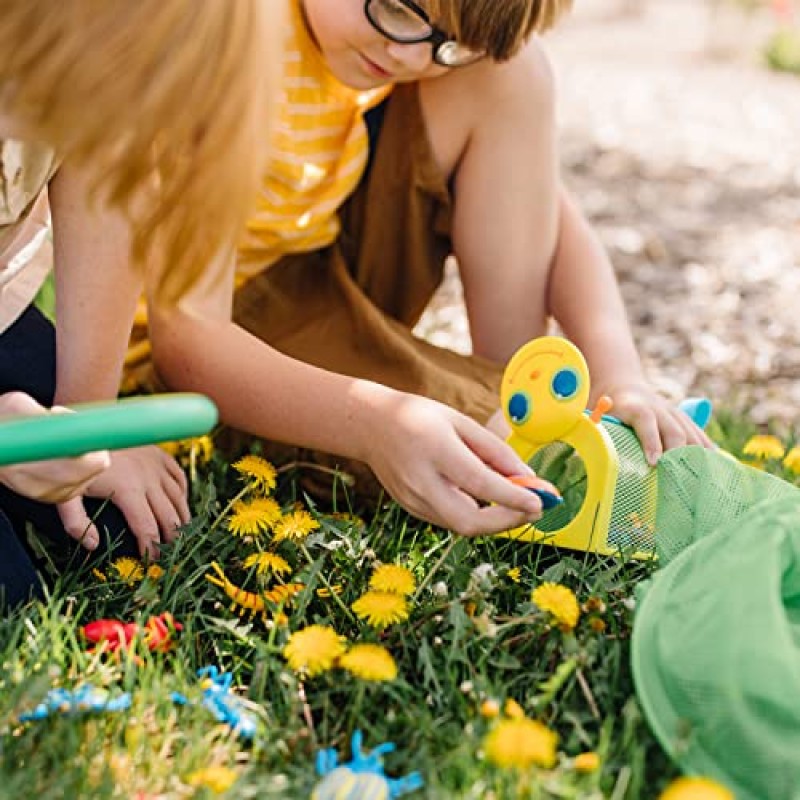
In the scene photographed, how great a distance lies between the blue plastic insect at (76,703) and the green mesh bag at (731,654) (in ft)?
1.34

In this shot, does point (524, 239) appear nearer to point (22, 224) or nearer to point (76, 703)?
point (22, 224)

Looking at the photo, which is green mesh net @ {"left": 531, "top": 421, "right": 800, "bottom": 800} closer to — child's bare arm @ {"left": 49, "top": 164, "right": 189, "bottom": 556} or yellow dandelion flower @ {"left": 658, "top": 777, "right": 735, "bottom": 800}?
yellow dandelion flower @ {"left": 658, "top": 777, "right": 735, "bottom": 800}

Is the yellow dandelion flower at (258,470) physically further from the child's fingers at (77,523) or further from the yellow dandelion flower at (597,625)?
the yellow dandelion flower at (597,625)

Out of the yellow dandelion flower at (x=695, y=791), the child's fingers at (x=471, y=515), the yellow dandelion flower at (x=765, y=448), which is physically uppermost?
the child's fingers at (x=471, y=515)

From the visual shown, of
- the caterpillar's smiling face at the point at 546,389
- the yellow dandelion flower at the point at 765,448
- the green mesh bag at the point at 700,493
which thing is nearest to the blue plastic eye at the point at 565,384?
the caterpillar's smiling face at the point at 546,389

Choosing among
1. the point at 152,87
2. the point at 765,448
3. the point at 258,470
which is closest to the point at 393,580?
the point at 258,470

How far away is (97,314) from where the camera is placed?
4.41 feet

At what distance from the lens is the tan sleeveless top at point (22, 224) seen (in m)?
1.23

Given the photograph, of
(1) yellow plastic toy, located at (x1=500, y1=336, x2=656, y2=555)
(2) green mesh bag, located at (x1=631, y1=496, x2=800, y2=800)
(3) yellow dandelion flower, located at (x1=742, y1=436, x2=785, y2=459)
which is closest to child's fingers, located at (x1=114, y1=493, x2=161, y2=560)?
(1) yellow plastic toy, located at (x1=500, y1=336, x2=656, y2=555)

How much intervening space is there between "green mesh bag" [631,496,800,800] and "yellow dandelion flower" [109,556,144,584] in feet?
1.53

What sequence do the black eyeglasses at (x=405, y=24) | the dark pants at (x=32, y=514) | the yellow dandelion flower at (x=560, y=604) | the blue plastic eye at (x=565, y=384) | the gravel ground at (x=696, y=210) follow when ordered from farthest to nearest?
the gravel ground at (x=696, y=210), the black eyeglasses at (x=405, y=24), the blue plastic eye at (x=565, y=384), the dark pants at (x=32, y=514), the yellow dandelion flower at (x=560, y=604)

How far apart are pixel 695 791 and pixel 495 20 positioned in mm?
866

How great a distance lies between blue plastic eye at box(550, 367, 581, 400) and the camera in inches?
51.9

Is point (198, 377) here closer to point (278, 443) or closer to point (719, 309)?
point (278, 443)
